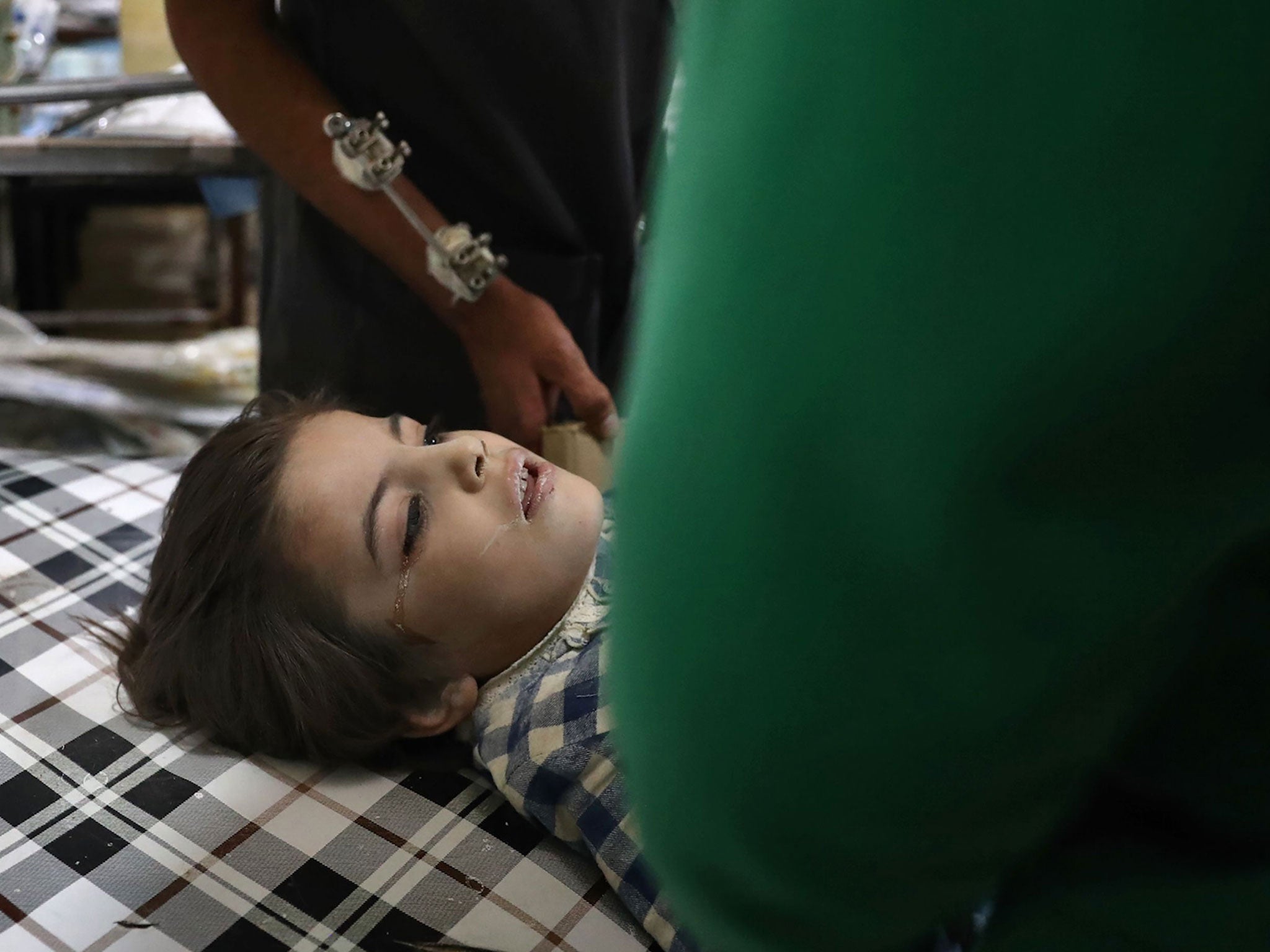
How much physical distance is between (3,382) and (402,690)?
1.04 metres

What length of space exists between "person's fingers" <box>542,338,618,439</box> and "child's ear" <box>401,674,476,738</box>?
0.29 meters

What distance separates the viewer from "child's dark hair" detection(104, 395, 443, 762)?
814mm

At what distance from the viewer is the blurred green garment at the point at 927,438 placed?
0.74 ft

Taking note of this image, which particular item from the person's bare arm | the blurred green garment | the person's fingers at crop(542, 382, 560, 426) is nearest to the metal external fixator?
the person's bare arm

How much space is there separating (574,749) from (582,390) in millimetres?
386

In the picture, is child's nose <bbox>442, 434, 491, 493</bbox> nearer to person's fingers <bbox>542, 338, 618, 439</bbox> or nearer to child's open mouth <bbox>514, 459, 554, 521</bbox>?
child's open mouth <bbox>514, 459, 554, 521</bbox>

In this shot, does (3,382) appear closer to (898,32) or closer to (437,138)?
(437,138)

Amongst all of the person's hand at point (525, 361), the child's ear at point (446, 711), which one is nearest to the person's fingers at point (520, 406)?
the person's hand at point (525, 361)

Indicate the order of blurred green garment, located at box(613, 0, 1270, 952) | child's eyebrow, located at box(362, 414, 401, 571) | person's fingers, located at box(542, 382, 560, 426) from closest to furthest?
blurred green garment, located at box(613, 0, 1270, 952) → child's eyebrow, located at box(362, 414, 401, 571) → person's fingers, located at box(542, 382, 560, 426)

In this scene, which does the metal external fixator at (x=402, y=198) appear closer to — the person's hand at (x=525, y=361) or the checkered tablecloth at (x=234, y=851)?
the person's hand at (x=525, y=361)

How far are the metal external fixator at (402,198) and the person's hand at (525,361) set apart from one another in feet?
0.09

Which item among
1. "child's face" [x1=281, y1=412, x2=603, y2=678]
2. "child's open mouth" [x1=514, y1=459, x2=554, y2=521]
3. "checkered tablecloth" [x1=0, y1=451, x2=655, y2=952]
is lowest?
"checkered tablecloth" [x1=0, y1=451, x2=655, y2=952]

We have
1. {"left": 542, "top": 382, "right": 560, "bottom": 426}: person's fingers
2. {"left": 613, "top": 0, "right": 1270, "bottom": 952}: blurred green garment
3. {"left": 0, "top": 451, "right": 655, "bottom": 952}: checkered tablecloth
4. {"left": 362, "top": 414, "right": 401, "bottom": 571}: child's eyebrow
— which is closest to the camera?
{"left": 613, "top": 0, "right": 1270, "bottom": 952}: blurred green garment

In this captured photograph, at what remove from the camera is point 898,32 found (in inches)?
9.0
